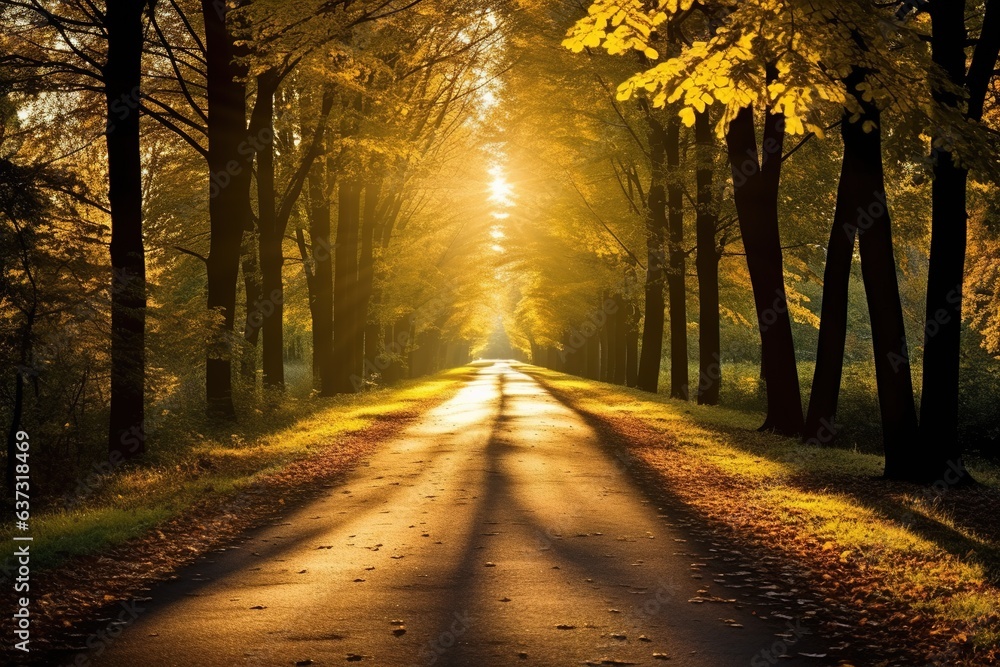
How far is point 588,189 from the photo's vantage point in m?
32.5

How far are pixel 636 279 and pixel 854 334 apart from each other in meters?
49.9

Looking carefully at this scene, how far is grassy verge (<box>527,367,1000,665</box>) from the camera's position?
6469 mm

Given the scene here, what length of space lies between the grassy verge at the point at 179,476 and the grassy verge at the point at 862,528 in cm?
608

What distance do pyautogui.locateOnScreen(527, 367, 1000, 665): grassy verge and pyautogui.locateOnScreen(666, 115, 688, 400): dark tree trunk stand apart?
10821 mm

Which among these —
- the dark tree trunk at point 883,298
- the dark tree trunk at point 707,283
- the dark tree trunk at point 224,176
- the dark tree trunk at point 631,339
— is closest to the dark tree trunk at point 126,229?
the dark tree trunk at point 224,176

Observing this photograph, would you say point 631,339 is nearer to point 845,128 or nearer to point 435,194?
point 435,194

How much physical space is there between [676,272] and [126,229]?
18.6 m

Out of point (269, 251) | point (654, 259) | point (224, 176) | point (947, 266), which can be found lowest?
point (947, 266)

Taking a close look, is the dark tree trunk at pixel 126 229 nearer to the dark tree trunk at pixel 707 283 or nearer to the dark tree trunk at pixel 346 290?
the dark tree trunk at pixel 346 290

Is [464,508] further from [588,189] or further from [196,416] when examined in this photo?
[588,189]

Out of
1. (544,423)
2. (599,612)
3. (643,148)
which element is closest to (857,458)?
(544,423)

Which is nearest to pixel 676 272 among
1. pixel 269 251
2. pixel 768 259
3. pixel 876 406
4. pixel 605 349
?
pixel 876 406

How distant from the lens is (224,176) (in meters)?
18.0

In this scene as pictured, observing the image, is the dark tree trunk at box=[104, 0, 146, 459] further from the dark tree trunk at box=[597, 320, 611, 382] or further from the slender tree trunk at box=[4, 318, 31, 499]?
the dark tree trunk at box=[597, 320, 611, 382]
